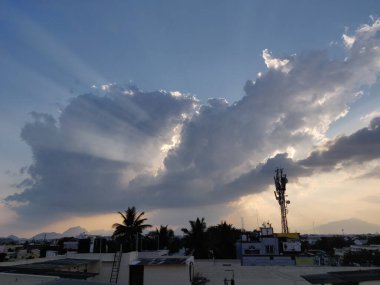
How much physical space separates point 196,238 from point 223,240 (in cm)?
740

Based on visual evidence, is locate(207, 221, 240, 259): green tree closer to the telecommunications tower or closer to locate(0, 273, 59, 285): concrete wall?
the telecommunications tower

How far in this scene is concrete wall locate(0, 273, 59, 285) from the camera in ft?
57.1

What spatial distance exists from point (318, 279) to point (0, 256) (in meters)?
31.6

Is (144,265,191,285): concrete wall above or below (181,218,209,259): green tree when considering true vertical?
below

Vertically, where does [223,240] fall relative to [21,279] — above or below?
above

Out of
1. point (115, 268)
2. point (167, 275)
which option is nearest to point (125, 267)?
point (115, 268)

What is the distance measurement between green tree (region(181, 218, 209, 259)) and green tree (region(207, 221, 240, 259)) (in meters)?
1.49

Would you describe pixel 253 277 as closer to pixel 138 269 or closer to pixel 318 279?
pixel 138 269

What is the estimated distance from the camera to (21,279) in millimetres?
18078

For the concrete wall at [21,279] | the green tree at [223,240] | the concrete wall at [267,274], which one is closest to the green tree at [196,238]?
the green tree at [223,240]

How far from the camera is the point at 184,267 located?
2794 centimetres

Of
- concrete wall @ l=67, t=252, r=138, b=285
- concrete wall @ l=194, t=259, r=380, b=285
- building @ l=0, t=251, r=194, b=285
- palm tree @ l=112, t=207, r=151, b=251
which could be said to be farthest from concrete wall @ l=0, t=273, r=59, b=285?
palm tree @ l=112, t=207, r=151, b=251

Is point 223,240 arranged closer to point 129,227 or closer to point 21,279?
point 129,227

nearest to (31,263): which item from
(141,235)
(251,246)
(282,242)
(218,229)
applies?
(141,235)
